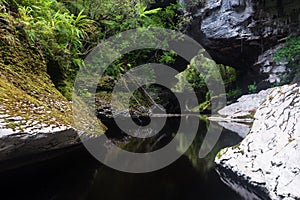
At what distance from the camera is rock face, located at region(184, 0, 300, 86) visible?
10.1 meters

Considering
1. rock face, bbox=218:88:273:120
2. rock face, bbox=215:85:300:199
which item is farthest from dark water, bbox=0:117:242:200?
rock face, bbox=218:88:273:120

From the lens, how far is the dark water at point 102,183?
7.27 feet

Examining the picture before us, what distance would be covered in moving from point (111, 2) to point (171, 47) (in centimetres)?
421

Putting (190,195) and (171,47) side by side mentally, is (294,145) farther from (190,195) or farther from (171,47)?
(171,47)

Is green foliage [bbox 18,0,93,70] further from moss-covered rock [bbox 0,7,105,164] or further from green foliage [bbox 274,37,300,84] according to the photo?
green foliage [bbox 274,37,300,84]

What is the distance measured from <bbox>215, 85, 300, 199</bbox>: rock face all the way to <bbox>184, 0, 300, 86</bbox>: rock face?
8.28m

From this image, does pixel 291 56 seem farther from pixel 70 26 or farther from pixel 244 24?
pixel 70 26

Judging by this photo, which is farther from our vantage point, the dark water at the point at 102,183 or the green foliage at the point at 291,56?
the green foliage at the point at 291,56

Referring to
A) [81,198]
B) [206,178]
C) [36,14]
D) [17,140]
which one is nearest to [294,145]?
[206,178]

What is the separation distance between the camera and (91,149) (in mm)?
3818

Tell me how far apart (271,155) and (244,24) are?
9.73 meters

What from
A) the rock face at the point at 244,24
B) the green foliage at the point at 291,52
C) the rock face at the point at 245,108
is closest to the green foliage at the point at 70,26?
the rock face at the point at 244,24

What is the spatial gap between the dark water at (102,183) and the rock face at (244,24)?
933 centimetres

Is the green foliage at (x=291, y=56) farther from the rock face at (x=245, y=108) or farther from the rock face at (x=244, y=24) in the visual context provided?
the rock face at (x=245, y=108)
